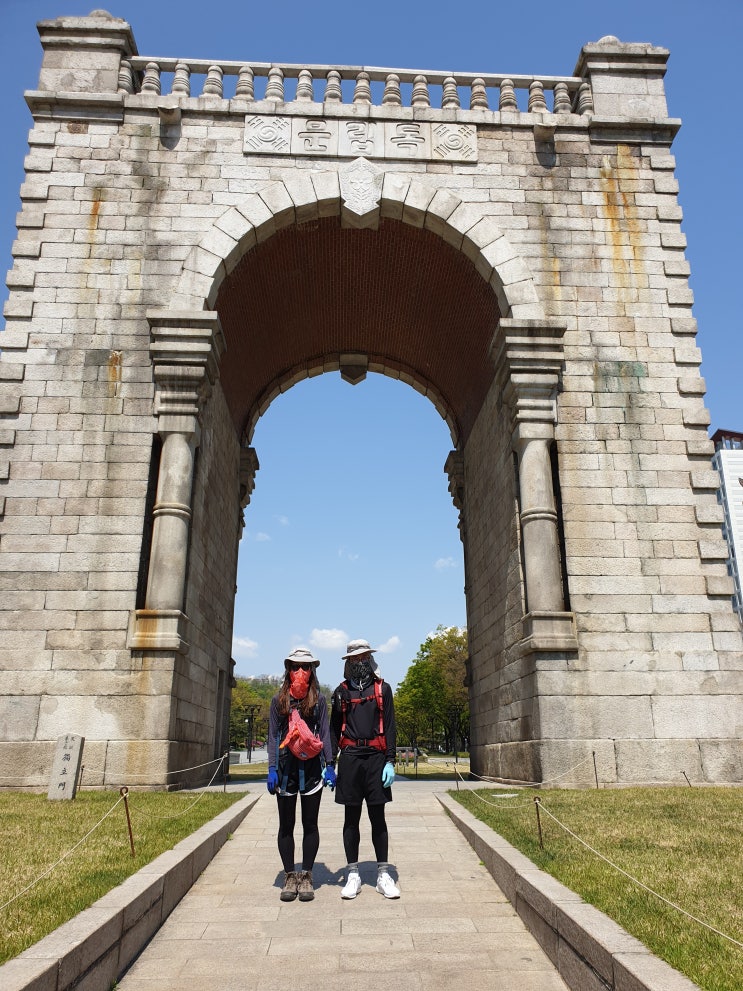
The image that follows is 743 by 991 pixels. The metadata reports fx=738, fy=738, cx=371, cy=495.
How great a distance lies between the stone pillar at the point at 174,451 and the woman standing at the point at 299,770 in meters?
5.46

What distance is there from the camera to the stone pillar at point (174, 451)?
36.6 ft

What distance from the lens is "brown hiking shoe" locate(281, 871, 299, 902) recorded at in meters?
5.80

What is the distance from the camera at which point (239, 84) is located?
1446cm

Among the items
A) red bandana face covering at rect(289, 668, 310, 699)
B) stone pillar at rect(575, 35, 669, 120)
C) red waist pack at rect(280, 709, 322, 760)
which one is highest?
stone pillar at rect(575, 35, 669, 120)

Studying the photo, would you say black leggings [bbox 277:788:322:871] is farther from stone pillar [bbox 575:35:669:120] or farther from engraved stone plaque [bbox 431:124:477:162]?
stone pillar [bbox 575:35:669:120]

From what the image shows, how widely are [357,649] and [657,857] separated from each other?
2.78m

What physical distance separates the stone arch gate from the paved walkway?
4.49 meters

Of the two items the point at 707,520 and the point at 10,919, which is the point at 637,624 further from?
the point at 10,919

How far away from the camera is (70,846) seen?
19.7 ft

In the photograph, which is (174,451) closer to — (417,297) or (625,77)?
(417,297)

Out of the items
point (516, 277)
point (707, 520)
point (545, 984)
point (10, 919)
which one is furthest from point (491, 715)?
point (10, 919)

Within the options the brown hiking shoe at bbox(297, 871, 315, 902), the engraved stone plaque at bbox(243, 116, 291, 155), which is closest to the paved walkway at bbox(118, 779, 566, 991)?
the brown hiking shoe at bbox(297, 871, 315, 902)

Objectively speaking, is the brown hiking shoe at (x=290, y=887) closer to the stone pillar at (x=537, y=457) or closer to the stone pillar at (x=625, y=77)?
the stone pillar at (x=537, y=457)

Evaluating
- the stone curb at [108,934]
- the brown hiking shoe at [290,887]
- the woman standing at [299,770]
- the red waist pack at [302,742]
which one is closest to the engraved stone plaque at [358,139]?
the woman standing at [299,770]
